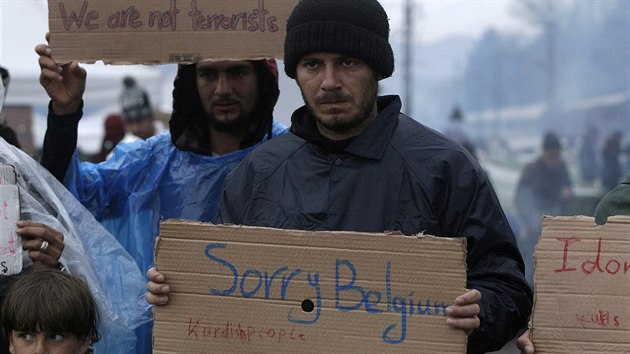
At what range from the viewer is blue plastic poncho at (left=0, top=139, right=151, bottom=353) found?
3609 millimetres

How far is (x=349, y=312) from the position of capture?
2846 millimetres

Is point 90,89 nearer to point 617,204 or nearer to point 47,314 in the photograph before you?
point 47,314

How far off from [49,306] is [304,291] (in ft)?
2.56

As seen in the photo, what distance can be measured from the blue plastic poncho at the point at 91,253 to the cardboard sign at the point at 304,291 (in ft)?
2.52

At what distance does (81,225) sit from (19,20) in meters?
3.24

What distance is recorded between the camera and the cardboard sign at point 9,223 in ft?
11.1

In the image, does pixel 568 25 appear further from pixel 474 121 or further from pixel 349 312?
pixel 349 312

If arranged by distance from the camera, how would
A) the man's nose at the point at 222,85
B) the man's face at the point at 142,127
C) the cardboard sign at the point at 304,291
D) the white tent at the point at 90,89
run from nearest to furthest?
the cardboard sign at the point at 304,291, the man's nose at the point at 222,85, the man's face at the point at 142,127, the white tent at the point at 90,89

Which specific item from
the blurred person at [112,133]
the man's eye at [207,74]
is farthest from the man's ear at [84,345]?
the blurred person at [112,133]

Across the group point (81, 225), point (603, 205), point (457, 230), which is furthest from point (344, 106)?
point (81, 225)

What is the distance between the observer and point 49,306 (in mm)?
3193

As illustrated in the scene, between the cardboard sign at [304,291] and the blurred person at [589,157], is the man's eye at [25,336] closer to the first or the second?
the cardboard sign at [304,291]

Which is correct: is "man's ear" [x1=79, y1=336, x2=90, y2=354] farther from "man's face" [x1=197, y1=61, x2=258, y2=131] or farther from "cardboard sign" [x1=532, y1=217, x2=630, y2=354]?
"cardboard sign" [x1=532, y1=217, x2=630, y2=354]

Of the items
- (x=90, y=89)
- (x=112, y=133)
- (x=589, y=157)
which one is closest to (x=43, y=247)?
(x=112, y=133)
